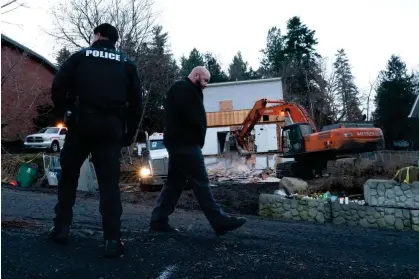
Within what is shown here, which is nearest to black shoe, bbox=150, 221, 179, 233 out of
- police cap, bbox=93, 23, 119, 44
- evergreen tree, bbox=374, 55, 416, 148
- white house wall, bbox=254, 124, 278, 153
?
police cap, bbox=93, 23, 119, 44

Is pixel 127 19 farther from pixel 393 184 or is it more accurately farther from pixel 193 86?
pixel 193 86

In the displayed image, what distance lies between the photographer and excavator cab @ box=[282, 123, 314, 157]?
18.3 metres

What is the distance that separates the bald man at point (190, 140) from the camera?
14.3ft

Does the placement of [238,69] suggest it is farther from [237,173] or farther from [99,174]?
[99,174]

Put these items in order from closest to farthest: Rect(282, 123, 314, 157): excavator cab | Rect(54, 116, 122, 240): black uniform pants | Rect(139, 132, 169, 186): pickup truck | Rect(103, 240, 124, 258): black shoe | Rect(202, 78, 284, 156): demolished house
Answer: Rect(103, 240, 124, 258): black shoe < Rect(54, 116, 122, 240): black uniform pants < Rect(139, 132, 169, 186): pickup truck < Rect(282, 123, 314, 157): excavator cab < Rect(202, 78, 284, 156): demolished house

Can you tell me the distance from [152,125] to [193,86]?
3921 cm

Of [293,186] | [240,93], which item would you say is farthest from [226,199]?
[240,93]

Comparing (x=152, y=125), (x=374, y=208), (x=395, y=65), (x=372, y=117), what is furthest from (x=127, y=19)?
(x=395, y=65)

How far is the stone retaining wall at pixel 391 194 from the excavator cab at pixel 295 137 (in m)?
7.69

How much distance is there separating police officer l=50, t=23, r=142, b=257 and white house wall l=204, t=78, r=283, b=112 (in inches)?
1562

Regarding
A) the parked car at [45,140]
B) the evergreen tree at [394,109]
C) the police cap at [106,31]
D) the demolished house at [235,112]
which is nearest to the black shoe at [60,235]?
the police cap at [106,31]

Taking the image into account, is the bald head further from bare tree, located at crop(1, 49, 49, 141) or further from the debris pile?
the debris pile

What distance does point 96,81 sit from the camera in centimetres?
347

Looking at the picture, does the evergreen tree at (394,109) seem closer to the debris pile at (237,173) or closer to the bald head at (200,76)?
the debris pile at (237,173)
